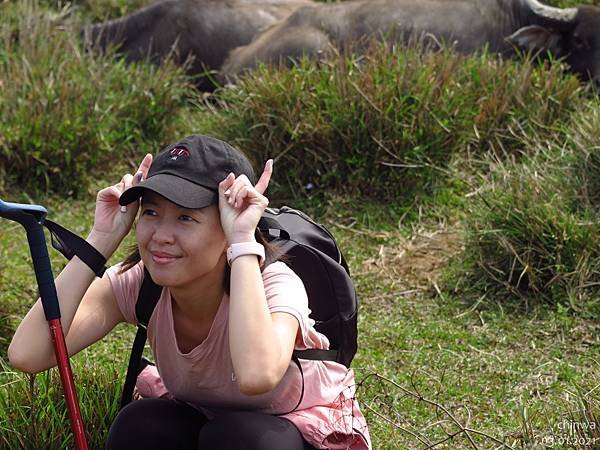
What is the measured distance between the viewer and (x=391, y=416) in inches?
159

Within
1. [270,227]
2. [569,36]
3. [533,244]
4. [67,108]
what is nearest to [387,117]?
[533,244]

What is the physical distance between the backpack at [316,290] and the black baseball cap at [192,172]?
0.21 m

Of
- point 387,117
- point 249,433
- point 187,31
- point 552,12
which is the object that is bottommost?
A: point 187,31

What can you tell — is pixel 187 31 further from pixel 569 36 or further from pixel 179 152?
pixel 179 152

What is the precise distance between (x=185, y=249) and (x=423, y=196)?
11.8ft

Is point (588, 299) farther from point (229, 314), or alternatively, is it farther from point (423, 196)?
point (229, 314)

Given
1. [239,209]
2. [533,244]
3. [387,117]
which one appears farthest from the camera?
[387,117]

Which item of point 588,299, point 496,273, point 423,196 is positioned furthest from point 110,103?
point 588,299

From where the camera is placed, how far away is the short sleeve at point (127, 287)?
3052 millimetres

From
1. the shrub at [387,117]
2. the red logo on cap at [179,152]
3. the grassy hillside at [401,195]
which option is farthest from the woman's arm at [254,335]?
the shrub at [387,117]

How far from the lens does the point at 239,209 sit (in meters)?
2.78

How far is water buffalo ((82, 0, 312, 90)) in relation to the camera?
381 inches

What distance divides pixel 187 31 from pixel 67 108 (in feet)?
9.95

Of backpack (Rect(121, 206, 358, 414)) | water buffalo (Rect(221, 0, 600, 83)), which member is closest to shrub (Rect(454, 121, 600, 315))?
backpack (Rect(121, 206, 358, 414))
